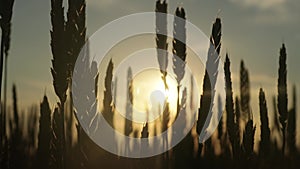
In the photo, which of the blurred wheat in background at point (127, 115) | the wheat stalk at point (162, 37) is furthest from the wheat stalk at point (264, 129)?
the wheat stalk at point (162, 37)

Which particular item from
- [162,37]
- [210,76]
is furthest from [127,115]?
[210,76]

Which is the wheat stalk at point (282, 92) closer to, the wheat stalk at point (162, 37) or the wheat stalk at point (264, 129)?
the wheat stalk at point (264, 129)

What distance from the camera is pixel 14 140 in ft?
13.1

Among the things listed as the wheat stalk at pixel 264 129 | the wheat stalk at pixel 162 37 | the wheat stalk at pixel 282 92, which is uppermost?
the wheat stalk at pixel 162 37

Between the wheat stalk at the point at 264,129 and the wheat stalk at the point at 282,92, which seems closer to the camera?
the wheat stalk at the point at 264,129

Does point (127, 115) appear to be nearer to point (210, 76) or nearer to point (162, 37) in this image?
point (162, 37)

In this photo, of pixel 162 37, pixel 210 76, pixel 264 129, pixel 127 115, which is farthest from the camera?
pixel 127 115

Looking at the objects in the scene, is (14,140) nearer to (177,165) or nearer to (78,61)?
(177,165)

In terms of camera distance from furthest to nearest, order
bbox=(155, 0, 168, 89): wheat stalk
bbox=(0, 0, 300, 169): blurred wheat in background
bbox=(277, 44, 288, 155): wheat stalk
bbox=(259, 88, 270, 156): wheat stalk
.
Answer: bbox=(277, 44, 288, 155): wheat stalk
bbox=(155, 0, 168, 89): wheat stalk
bbox=(259, 88, 270, 156): wheat stalk
bbox=(0, 0, 300, 169): blurred wheat in background

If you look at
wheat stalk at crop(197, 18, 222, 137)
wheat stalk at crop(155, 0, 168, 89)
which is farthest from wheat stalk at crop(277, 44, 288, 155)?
wheat stalk at crop(197, 18, 222, 137)

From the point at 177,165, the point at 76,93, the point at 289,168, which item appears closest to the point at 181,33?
the point at 177,165

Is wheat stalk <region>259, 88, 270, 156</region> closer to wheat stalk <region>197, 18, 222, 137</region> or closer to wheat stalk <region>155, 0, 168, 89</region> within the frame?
wheat stalk <region>197, 18, 222, 137</region>

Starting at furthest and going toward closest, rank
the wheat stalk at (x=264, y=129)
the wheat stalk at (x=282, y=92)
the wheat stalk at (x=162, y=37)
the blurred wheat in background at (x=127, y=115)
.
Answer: the wheat stalk at (x=282, y=92), the wheat stalk at (x=162, y=37), the wheat stalk at (x=264, y=129), the blurred wheat in background at (x=127, y=115)

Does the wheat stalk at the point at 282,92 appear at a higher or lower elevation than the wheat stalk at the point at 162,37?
lower
